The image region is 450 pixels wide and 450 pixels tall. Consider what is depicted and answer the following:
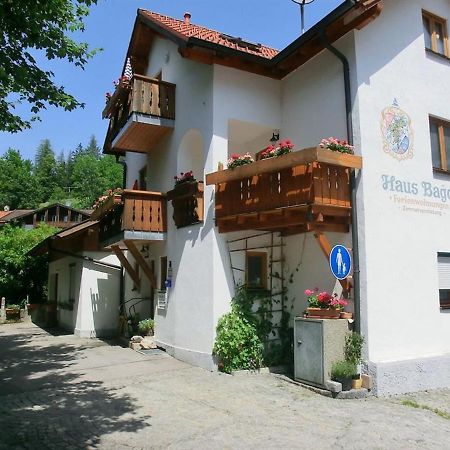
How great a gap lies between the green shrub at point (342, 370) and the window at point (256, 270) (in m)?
2.84

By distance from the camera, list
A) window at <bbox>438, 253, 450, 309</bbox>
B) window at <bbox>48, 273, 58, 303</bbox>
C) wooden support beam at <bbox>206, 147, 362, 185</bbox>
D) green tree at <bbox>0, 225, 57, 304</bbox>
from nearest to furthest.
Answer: wooden support beam at <bbox>206, 147, 362, 185</bbox>, window at <bbox>438, 253, 450, 309</bbox>, window at <bbox>48, 273, 58, 303</bbox>, green tree at <bbox>0, 225, 57, 304</bbox>

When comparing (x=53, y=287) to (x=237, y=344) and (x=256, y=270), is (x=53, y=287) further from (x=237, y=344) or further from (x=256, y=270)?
(x=237, y=344)

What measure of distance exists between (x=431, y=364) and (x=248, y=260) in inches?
168

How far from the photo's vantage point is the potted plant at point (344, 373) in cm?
823

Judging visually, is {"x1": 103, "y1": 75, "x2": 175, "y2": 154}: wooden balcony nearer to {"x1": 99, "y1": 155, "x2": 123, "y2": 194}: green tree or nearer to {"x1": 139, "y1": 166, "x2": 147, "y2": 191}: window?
{"x1": 139, "y1": 166, "x2": 147, "y2": 191}: window

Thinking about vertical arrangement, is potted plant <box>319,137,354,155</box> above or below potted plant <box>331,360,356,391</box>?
above

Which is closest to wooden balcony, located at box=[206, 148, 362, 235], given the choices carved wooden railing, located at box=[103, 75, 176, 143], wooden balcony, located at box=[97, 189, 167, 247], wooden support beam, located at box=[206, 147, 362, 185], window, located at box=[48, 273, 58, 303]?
wooden support beam, located at box=[206, 147, 362, 185]

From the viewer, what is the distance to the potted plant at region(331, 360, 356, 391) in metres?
8.23

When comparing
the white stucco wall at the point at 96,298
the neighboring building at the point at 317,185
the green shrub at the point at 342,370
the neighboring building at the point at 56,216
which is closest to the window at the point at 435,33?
the neighboring building at the point at 317,185

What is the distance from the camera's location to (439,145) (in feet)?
34.8

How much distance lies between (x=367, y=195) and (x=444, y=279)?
275cm

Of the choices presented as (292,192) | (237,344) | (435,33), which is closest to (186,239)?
(237,344)

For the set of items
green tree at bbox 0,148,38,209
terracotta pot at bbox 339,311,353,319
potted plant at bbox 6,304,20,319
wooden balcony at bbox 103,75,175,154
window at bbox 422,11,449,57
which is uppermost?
green tree at bbox 0,148,38,209

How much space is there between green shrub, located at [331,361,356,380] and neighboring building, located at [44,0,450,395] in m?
0.50
